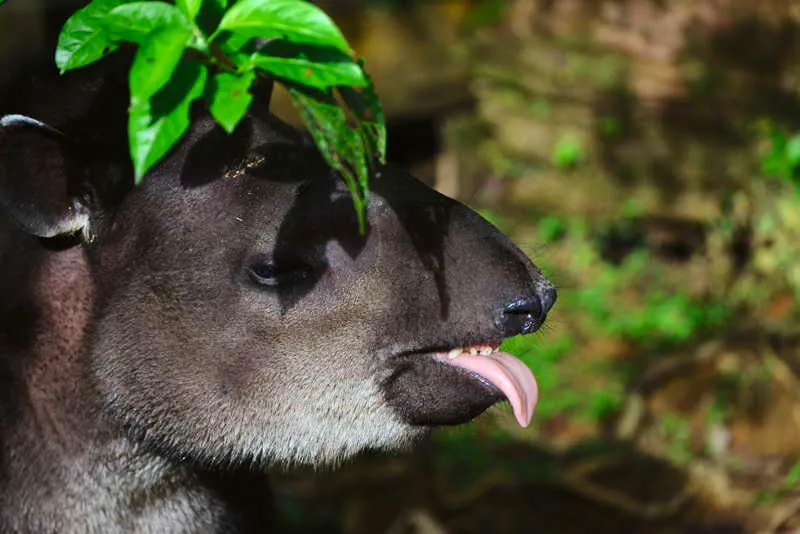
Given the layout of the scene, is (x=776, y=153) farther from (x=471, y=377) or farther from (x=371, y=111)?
(x=371, y=111)

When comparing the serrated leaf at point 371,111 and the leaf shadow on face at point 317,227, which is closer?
the serrated leaf at point 371,111

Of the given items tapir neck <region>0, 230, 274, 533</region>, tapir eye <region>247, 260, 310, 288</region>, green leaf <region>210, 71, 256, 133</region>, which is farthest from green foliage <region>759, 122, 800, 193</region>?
green leaf <region>210, 71, 256, 133</region>

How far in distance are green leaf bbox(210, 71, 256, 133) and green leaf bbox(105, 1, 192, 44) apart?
0.13 metres

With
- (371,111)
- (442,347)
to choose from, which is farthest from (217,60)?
(442,347)

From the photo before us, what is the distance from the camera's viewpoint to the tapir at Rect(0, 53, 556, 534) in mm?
3469

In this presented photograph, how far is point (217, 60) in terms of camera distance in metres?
2.85

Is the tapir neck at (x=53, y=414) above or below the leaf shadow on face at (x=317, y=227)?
below

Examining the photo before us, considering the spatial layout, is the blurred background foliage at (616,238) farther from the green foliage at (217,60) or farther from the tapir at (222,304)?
the green foliage at (217,60)

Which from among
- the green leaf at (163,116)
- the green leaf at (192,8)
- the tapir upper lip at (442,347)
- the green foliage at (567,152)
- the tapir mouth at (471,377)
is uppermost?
the green leaf at (192,8)

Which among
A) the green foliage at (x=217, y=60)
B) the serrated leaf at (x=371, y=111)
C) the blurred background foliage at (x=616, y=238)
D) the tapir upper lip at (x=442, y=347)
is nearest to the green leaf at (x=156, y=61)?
the green foliage at (x=217, y=60)

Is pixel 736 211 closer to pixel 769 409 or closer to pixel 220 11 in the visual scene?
pixel 769 409

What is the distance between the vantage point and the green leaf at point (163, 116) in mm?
2662

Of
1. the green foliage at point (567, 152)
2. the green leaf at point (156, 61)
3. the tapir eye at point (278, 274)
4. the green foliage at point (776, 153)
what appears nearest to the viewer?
the green leaf at point (156, 61)

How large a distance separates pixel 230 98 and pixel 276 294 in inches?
37.1
